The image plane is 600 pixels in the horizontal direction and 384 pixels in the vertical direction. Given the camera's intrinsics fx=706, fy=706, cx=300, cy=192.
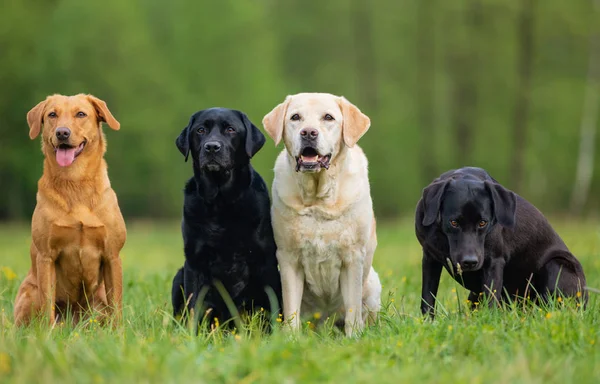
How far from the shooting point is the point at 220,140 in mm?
5199

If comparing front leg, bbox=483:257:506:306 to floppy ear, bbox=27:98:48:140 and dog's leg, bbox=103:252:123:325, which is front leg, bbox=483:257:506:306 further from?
floppy ear, bbox=27:98:48:140

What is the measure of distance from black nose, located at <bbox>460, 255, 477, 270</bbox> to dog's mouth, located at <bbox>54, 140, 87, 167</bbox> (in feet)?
9.62

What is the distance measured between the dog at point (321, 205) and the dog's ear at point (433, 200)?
19.6 inches

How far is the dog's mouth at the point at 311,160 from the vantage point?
5.02 metres

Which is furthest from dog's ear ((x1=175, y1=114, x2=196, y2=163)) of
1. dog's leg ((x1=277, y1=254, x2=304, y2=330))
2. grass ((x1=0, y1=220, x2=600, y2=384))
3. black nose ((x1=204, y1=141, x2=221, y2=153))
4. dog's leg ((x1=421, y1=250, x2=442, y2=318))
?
dog's leg ((x1=421, y1=250, x2=442, y2=318))

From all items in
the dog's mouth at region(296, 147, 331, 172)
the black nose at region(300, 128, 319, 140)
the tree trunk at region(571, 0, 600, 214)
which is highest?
the black nose at region(300, 128, 319, 140)

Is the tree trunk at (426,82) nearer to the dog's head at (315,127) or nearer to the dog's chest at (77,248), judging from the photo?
the dog's head at (315,127)

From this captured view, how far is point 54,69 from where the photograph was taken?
2147 centimetres

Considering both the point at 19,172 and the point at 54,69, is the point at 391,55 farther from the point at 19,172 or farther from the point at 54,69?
the point at 19,172

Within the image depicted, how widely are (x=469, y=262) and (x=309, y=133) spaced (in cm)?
141

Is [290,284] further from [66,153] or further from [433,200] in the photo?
[66,153]

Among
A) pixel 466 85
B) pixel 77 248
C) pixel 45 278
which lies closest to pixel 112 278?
pixel 77 248

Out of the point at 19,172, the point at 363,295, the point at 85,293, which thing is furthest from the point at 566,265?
the point at 19,172

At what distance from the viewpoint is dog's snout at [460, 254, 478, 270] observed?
4.67 metres
